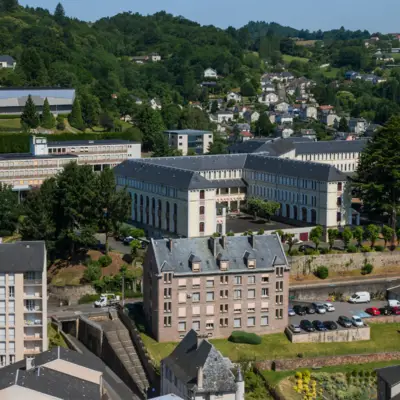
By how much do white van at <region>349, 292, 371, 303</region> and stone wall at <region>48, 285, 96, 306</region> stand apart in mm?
14559

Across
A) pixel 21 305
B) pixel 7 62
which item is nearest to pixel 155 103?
pixel 7 62

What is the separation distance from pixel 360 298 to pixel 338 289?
→ 4.56 ft

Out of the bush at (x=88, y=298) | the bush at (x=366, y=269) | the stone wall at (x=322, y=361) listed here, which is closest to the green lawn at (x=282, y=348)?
the stone wall at (x=322, y=361)

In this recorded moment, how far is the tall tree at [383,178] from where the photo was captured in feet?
216

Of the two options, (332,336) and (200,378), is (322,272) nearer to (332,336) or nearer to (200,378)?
(332,336)

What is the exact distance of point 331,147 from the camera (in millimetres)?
85688

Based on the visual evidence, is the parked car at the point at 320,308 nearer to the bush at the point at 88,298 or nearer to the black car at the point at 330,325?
the black car at the point at 330,325

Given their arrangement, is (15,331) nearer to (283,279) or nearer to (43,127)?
(283,279)

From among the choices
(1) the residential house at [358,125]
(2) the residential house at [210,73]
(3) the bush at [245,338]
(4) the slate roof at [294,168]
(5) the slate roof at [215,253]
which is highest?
(2) the residential house at [210,73]

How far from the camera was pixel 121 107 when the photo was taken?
107m

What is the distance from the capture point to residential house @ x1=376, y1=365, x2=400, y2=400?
38.8 metres

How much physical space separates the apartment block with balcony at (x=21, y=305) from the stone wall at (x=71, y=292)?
772cm

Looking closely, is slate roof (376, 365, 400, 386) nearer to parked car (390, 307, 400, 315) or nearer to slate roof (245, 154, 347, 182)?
parked car (390, 307, 400, 315)

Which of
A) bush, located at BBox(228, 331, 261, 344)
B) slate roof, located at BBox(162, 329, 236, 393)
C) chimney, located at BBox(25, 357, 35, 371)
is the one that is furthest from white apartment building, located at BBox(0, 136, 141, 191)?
chimney, located at BBox(25, 357, 35, 371)
